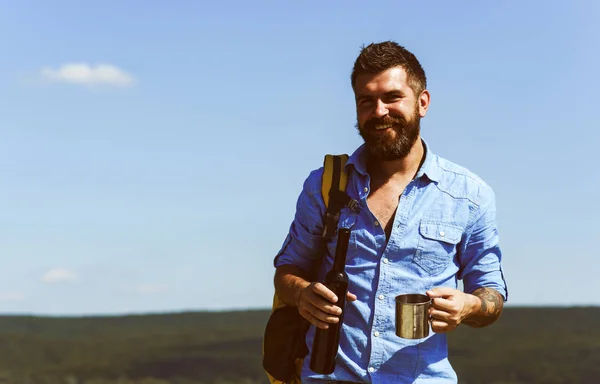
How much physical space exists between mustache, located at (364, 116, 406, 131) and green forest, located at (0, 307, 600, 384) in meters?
23.1

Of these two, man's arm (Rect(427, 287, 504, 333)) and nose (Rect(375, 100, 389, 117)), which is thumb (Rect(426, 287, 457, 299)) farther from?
nose (Rect(375, 100, 389, 117))

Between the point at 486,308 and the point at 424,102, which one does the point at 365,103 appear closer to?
the point at 424,102

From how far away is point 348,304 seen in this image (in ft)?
18.5

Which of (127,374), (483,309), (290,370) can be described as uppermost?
(483,309)

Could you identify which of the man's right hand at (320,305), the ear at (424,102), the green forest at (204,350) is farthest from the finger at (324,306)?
the green forest at (204,350)

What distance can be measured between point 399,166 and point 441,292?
97 cm

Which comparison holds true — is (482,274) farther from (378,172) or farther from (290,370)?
(290,370)

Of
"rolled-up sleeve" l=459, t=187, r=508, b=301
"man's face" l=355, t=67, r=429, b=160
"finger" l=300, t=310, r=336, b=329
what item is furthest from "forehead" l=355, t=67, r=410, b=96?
"finger" l=300, t=310, r=336, b=329

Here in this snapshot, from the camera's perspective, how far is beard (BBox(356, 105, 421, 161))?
5.78 meters

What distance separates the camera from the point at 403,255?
18.5 ft

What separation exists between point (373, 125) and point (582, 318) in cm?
3344

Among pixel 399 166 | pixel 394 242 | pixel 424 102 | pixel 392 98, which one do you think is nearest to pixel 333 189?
pixel 399 166

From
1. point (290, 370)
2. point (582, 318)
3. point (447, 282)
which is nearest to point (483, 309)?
point (447, 282)

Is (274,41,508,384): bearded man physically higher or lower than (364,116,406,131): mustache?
lower
